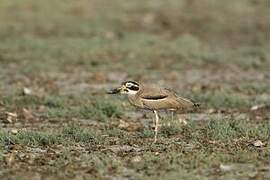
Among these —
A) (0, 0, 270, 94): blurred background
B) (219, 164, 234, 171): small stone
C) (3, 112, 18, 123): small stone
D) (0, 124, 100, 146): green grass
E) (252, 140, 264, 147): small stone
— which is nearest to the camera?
(219, 164, 234, 171): small stone

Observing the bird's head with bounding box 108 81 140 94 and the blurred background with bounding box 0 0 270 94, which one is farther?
the blurred background with bounding box 0 0 270 94

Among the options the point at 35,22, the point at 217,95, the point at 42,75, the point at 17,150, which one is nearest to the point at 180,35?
the point at 35,22

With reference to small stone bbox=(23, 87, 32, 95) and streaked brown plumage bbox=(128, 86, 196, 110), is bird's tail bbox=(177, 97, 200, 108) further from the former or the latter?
small stone bbox=(23, 87, 32, 95)

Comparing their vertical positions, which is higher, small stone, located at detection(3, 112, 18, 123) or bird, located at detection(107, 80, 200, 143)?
bird, located at detection(107, 80, 200, 143)

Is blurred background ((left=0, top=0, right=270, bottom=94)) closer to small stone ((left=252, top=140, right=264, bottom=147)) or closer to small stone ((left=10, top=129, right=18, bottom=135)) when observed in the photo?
small stone ((left=10, top=129, right=18, bottom=135))

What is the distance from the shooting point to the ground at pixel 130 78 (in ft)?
25.8

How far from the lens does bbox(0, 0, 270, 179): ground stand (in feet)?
25.8

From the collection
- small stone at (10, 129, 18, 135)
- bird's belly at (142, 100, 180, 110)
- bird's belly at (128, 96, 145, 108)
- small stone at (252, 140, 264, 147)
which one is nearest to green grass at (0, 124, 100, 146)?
small stone at (10, 129, 18, 135)

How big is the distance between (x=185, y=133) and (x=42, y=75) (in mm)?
6528

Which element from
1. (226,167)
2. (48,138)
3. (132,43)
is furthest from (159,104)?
(132,43)

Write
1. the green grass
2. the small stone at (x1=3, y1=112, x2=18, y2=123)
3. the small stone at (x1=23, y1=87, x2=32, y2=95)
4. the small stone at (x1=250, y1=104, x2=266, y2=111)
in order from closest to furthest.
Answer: the green grass < the small stone at (x1=3, y1=112, x2=18, y2=123) < the small stone at (x1=250, y1=104, x2=266, y2=111) < the small stone at (x1=23, y1=87, x2=32, y2=95)

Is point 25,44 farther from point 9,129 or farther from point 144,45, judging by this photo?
point 9,129

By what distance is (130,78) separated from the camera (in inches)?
622

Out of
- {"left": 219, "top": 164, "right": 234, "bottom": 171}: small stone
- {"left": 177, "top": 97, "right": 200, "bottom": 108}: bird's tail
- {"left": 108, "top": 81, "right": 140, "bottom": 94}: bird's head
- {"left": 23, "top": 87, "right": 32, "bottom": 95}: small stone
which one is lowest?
{"left": 219, "top": 164, "right": 234, "bottom": 171}: small stone
